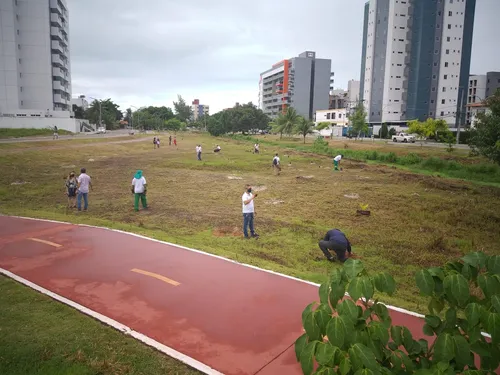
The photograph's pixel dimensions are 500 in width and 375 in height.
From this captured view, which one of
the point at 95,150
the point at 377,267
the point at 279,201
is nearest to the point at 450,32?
the point at 95,150

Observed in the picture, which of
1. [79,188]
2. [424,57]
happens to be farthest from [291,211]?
[424,57]

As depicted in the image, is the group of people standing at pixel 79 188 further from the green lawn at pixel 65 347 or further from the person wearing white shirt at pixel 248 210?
the green lawn at pixel 65 347

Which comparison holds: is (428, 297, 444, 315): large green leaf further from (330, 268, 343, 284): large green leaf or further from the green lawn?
the green lawn

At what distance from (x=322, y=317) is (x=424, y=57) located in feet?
321

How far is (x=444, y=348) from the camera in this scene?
272cm

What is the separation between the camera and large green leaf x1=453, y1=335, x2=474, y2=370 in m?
2.66

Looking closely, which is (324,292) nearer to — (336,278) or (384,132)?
(336,278)

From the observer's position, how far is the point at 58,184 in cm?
2141

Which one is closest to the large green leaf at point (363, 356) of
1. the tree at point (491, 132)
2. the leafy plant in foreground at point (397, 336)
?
the leafy plant in foreground at point (397, 336)

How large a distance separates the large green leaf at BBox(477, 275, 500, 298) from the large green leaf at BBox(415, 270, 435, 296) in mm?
312

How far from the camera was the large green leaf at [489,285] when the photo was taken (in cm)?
267

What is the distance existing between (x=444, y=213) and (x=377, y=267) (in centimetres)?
823

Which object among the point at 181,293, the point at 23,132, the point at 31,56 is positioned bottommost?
the point at 181,293

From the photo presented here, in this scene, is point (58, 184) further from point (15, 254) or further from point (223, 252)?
point (223, 252)
